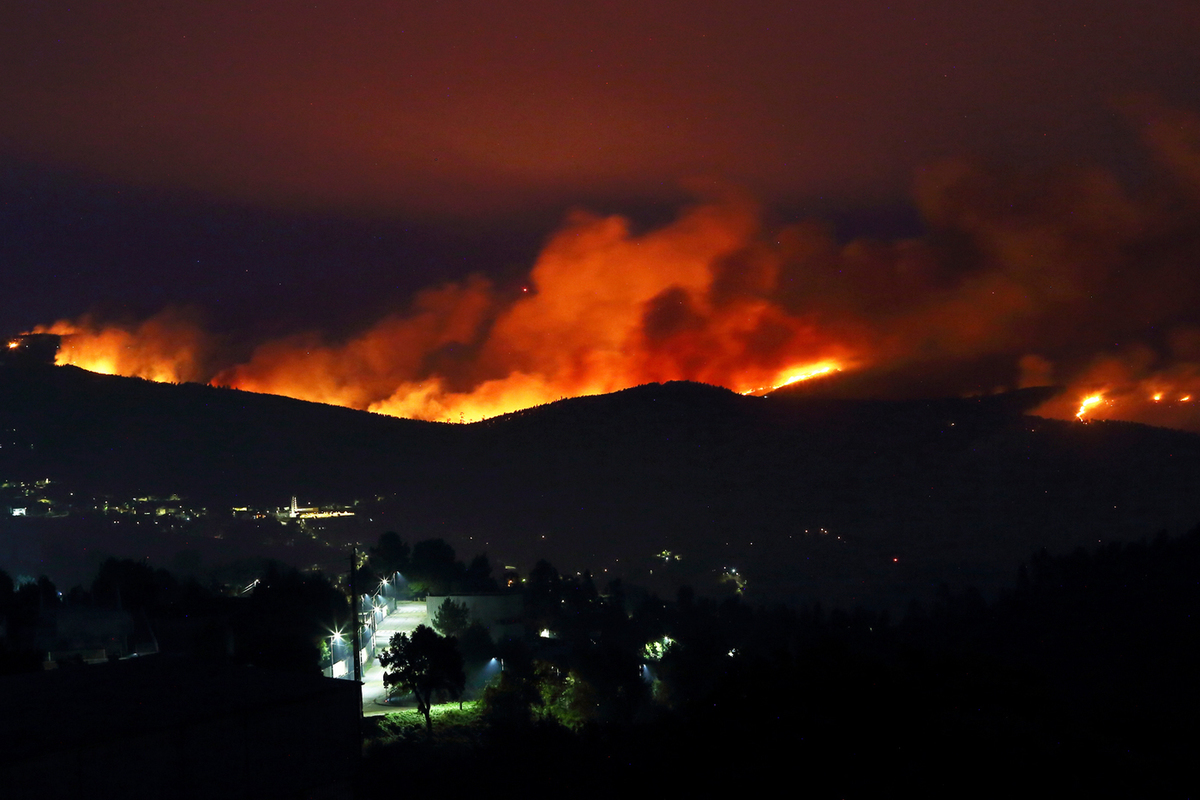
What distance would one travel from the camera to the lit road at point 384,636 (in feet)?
172

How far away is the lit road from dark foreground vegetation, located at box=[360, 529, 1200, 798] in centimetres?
460

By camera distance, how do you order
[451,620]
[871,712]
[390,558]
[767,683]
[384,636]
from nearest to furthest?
[871,712], [767,683], [451,620], [384,636], [390,558]

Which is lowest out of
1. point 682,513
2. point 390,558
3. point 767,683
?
point 767,683

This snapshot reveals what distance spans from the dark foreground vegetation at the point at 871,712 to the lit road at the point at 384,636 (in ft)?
15.1

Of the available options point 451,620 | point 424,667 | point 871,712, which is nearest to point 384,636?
point 451,620

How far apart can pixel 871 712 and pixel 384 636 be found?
49215 millimetres

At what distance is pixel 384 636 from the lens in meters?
69.4

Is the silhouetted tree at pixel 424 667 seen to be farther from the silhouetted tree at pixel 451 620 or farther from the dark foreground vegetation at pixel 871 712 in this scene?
the silhouetted tree at pixel 451 620

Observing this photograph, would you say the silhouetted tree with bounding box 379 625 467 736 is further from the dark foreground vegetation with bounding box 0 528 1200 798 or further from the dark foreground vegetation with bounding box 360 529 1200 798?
the dark foreground vegetation with bounding box 360 529 1200 798

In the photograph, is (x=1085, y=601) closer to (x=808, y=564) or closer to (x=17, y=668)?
(x=17, y=668)

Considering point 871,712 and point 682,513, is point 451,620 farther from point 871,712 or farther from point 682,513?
point 682,513

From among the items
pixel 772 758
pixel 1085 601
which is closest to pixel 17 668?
pixel 772 758

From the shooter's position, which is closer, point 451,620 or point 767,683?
point 767,683

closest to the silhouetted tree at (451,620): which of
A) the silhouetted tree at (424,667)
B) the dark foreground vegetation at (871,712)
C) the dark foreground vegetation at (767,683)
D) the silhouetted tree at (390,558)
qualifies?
the dark foreground vegetation at (767,683)
